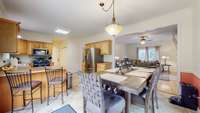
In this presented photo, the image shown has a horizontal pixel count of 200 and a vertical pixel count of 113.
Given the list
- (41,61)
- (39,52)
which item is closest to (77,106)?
(41,61)

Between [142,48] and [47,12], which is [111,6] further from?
[142,48]

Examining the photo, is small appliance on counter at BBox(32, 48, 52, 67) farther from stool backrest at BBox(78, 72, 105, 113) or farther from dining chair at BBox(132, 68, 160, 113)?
dining chair at BBox(132, 68, 160, 113)

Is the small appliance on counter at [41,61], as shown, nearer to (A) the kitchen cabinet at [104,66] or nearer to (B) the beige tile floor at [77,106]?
(A) the kitchen cabinet at [104,66]

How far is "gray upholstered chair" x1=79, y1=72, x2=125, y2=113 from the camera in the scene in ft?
4.60

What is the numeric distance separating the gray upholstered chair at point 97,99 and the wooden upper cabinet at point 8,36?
2129 millimetres

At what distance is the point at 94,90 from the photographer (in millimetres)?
1478

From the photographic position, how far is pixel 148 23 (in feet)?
12.8

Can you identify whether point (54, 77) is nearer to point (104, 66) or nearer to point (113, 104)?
point (113, 104)

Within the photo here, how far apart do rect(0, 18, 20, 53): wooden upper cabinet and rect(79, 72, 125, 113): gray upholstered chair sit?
2129 mm

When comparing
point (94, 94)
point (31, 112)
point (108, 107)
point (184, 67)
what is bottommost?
point (31, 112)

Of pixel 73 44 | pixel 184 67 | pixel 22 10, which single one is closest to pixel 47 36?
pixel 73 44

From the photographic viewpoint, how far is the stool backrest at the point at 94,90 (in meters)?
1.39

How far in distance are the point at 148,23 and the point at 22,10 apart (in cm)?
409

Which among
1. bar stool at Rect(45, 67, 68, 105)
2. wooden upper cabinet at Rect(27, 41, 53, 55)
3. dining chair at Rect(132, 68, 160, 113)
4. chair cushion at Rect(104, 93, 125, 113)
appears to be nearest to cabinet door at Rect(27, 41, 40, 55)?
wooden upper cabinet at Rect(27, 41, 53, 55)
